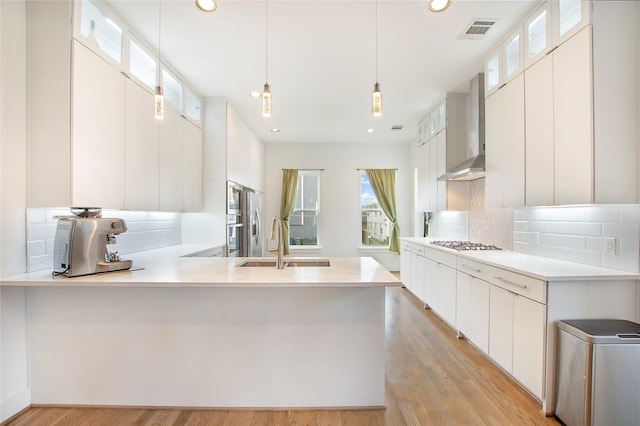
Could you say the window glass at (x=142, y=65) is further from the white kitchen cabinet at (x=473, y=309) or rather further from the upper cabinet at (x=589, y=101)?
the white kitchen cabinet at (x=473, y=309)

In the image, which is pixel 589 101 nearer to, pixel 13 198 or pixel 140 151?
pixel 140 151

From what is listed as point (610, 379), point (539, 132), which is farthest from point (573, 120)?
point (610, 379)

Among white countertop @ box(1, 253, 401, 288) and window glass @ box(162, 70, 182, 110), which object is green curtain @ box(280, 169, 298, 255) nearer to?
window glass @ box(162, 70, 182, 110)

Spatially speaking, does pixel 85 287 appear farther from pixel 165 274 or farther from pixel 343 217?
pixel 343 217

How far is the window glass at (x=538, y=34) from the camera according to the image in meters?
2.29

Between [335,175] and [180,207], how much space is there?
3766 mm

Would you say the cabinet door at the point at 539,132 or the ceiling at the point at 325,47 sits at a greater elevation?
the ceiling at the point at 325,47

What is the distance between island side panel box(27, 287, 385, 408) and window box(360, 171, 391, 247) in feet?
15.7

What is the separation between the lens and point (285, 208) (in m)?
6.53

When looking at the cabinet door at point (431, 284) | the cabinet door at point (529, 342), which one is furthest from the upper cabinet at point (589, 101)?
the cabinet door at point (431, 284)

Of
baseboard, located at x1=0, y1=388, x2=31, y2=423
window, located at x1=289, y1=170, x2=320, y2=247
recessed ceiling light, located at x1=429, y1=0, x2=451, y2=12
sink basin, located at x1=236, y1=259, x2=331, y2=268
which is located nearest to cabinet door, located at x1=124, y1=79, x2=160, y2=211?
sink basin, located at x1=236, y1=259, x2=331, y2=268

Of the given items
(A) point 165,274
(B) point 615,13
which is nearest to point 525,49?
(B) point 615,13

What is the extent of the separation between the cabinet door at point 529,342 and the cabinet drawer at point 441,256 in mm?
1023

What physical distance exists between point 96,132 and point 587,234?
367 cm
